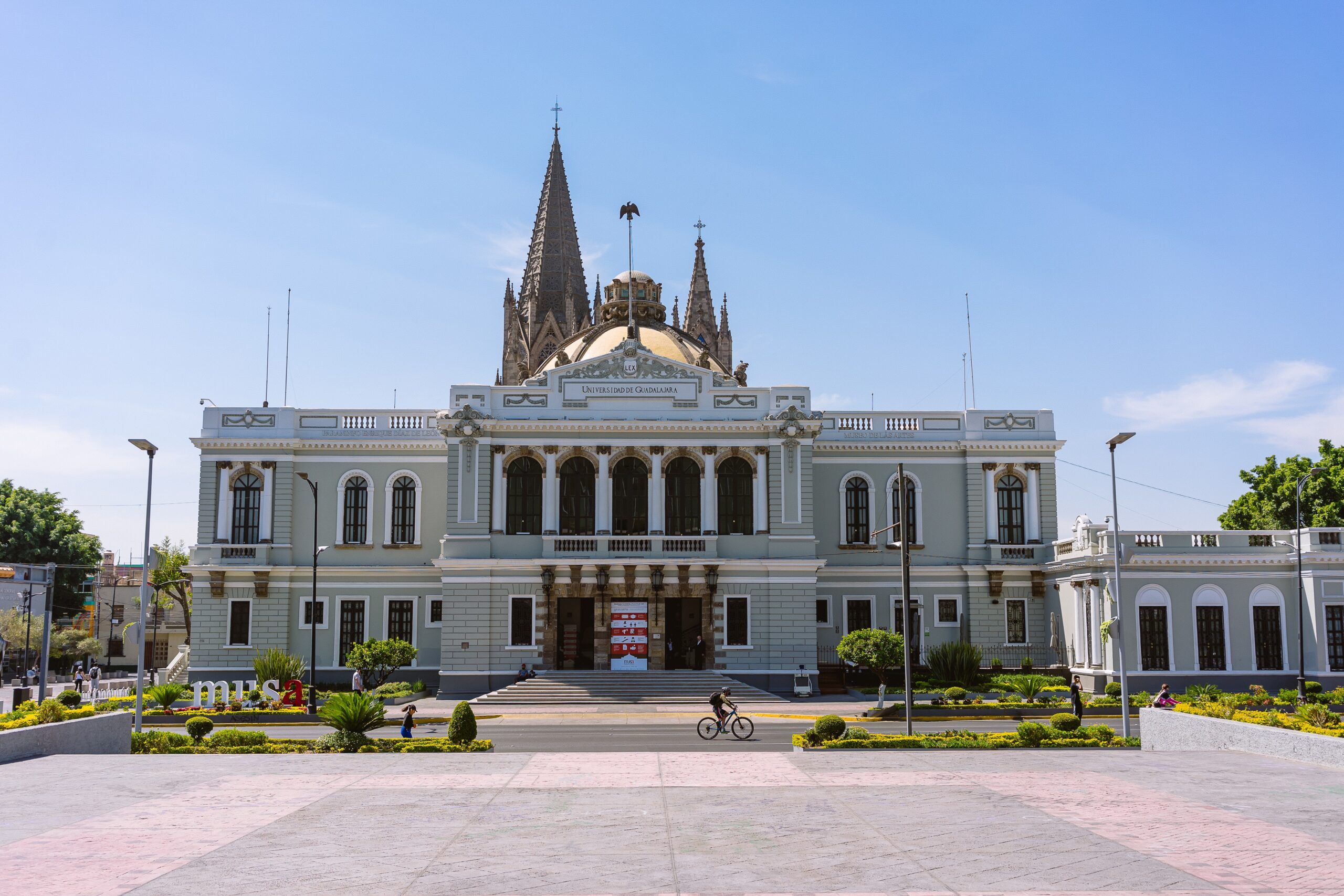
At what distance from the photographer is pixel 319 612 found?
54.9 m


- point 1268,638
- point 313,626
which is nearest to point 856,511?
point 1268,638

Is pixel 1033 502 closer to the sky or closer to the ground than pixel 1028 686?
closer to the sky

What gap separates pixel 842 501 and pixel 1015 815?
3753 centimetres

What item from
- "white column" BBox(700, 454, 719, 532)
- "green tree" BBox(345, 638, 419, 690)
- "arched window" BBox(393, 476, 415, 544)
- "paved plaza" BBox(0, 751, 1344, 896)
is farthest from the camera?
"arched window" BBox(393, 476, 415, 544)

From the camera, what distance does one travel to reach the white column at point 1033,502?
55.6 metres

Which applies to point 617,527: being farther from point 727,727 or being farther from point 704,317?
point 704,317

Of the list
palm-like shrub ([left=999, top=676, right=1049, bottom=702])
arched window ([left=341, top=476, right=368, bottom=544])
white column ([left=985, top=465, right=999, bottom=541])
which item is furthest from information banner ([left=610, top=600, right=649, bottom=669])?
white column ([left=985, top=465, right=999, bottom=541])

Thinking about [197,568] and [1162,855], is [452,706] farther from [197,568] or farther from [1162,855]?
[1162,855]

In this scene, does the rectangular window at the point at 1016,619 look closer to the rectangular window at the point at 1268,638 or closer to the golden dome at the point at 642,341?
the rectangular window at the point at 1268,638

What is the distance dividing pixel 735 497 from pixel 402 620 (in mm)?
16305

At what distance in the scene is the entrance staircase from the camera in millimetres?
46812

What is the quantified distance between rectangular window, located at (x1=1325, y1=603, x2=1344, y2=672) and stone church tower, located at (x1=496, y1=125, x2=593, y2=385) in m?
54.5

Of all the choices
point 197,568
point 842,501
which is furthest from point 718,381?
point 197,568

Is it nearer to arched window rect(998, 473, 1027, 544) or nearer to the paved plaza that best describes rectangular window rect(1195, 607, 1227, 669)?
arched window rect(998, 473, 1027, 544)
